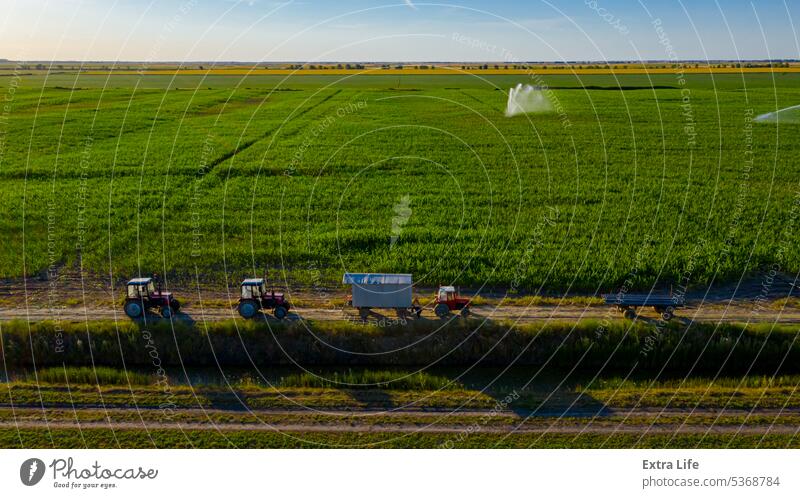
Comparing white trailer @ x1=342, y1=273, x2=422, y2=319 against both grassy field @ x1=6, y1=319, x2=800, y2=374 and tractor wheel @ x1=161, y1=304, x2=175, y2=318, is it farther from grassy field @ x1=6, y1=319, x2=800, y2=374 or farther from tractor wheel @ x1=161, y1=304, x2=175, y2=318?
tractor wheel @ x1=161, y1=304, x2=175, y2=318

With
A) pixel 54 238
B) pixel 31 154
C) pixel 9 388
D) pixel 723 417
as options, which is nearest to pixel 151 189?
pixel 54 238

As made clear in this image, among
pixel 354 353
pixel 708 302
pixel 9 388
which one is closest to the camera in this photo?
pixel 9 388

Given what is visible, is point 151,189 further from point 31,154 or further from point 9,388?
point 9,388

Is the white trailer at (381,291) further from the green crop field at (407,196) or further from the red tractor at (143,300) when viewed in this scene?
the red tractor at (143,300)

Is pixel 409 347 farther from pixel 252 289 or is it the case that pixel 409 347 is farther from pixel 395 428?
pixel 252 289

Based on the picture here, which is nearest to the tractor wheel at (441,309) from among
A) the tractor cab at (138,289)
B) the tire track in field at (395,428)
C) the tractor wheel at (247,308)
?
the tire track in field at (395,428)

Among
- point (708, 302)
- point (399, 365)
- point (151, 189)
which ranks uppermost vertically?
point (151, 189)

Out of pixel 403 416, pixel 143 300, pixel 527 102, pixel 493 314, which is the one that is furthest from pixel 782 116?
pixel 143 300
